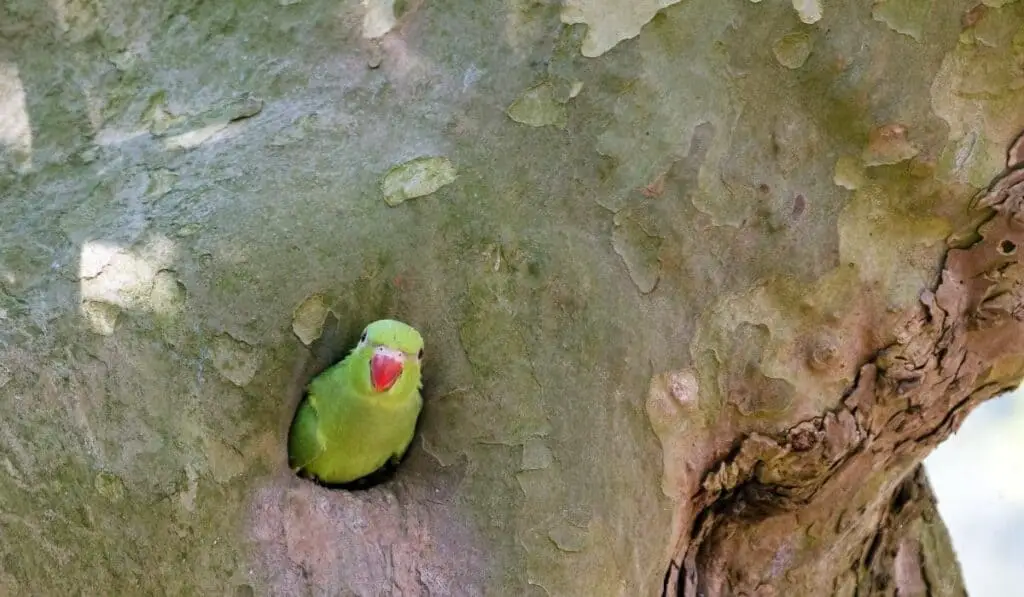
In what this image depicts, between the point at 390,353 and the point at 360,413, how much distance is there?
44 centimetres

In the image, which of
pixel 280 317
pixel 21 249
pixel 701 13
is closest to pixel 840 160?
pixel 701 13

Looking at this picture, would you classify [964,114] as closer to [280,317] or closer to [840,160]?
[840,160]

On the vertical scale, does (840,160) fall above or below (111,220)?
below

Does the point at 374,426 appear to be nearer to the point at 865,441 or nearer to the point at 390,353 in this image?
the point at 390,353

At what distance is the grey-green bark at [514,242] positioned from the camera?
78.7 inches

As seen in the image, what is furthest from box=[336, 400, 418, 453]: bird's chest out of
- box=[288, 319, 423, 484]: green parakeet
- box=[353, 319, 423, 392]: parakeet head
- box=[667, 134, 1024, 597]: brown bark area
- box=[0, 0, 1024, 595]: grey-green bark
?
box=[667, 134, 1024, 597]: brown bark area

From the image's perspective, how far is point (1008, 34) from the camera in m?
2.29

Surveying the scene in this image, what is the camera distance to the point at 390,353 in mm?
2332

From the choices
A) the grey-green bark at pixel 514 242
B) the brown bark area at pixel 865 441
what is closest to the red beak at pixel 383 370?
the grey-green bark at pixel 514 242

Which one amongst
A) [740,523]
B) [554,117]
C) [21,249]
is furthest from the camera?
[740,523]

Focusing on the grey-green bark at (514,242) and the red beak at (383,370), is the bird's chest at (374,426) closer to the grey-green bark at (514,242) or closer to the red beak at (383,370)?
the red beak at (383,370)

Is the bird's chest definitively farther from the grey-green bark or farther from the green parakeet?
the grey-green bark

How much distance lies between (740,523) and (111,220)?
6.18 feet

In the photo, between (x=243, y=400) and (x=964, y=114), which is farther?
(x=964, y=114)
